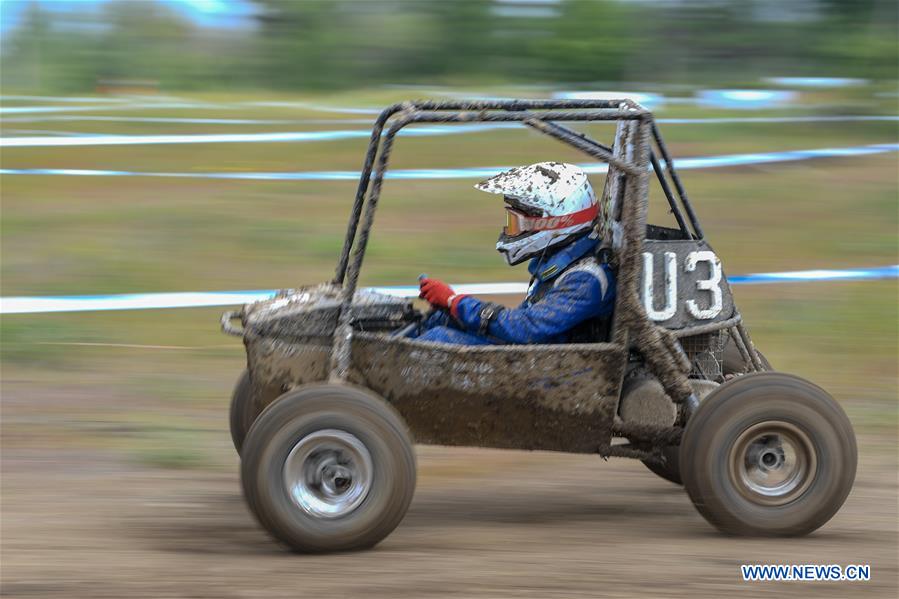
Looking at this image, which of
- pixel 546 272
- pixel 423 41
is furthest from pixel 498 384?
pixel 423 41

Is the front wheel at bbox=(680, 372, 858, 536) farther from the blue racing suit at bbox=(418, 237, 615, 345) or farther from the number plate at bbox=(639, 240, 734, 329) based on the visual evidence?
the blue racing suit at bbox=(418, 237, 615, 345)

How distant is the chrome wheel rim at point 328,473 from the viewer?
4012 millimetres

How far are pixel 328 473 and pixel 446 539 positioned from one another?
0.55 metres

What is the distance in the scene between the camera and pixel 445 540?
4336 mm

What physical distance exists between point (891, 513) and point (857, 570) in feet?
2.77

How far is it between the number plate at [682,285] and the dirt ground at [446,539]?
782 millimetres

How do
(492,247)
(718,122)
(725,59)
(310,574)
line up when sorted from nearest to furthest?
(310,574) → (492,247) → (718,122) → (725,59)

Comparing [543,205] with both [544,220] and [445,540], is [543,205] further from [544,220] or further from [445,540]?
[445,540]

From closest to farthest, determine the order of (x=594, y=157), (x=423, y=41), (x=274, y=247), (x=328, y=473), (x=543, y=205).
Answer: (x=328, y=473)
(x=594, y=157)
(x=543, y=205)
(x=274, y=247)
(x=423, y=41)

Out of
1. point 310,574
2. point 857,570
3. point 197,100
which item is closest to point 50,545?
point 310,574

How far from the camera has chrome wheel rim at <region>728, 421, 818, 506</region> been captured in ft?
13.7

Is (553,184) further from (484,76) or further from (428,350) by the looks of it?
(484,76)

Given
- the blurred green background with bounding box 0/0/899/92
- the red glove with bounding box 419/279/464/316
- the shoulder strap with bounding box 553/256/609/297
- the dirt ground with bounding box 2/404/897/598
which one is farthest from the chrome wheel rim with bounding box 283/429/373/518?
the blurred green background with bounding box 0/0/899/92

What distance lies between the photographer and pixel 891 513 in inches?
188
